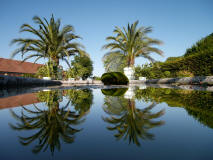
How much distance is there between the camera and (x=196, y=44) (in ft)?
62.8

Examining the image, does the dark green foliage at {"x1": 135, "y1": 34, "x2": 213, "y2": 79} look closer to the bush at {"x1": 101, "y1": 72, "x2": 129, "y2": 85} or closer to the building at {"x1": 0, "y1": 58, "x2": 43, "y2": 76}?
the bush at {"x1": 101, "y1": 72, "x2": 129, "y2": 85}

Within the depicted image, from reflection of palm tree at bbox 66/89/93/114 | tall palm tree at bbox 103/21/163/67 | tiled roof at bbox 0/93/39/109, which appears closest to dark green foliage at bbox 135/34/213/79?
tall palm tree at bbox 103/21/163/67

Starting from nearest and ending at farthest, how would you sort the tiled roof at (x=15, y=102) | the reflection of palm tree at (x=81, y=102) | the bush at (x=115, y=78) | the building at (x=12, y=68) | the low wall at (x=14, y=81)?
the reflection of palm tree at (x=81, y=102) < the tiled roof at (x=15, y=102) < the low wall at (x=14, y=81) < the bush at (x=115, y=78) < the building at (x=12, y=68)

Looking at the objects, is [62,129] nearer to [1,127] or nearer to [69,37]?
[1,127]

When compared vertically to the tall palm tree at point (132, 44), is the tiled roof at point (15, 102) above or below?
below

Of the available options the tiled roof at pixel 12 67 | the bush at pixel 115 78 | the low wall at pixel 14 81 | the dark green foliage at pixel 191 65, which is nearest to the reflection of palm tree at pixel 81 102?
the low wall at pixel 14 81

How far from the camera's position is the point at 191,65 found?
13992 mm

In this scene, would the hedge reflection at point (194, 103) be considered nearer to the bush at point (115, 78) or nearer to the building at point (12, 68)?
the bush at point (115, 78)

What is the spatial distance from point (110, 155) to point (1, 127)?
0.55 metres

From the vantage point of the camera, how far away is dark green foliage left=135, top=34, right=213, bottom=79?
1246cm

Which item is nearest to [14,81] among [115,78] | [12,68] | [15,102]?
[15,102]

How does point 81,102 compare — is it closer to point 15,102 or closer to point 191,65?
point 15,102

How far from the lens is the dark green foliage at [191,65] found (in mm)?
12461

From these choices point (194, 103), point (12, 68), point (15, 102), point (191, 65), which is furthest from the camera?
point (12, 68)
